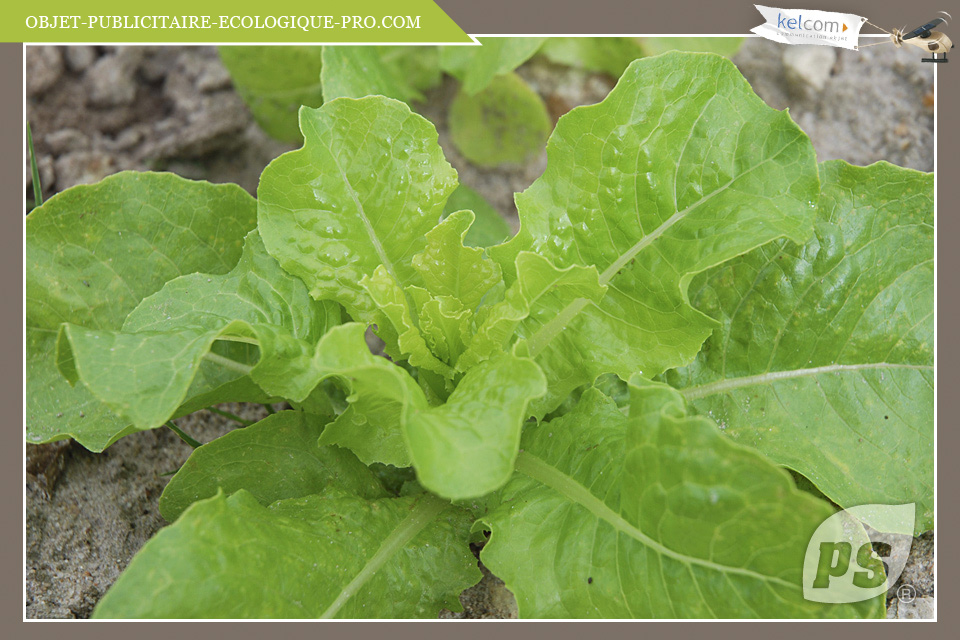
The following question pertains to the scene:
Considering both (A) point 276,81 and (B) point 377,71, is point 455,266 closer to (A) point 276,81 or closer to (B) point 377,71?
(B) point 377,71

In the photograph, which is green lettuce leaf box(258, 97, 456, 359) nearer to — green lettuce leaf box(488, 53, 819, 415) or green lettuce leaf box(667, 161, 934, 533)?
green lettuce leaf box(488, 53, 819, 415)

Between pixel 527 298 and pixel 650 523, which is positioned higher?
pixel 527 298

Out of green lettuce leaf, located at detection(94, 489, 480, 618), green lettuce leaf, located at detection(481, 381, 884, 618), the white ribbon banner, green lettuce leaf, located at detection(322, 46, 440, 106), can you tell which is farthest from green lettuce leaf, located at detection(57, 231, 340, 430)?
the white ribbon banner

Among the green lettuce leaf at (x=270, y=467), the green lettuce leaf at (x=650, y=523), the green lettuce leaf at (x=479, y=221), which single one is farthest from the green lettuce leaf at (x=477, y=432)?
the green lettuce leaf at (x=479, y=221)

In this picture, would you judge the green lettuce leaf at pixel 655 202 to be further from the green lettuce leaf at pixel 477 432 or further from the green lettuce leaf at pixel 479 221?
the green lettuce leaf at pixel 479 221

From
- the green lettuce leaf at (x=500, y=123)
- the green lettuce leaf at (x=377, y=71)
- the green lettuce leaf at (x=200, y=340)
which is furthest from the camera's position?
the green lettuce leaf at (x=500, y=123)

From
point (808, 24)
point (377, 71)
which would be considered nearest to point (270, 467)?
point (377, 71)
